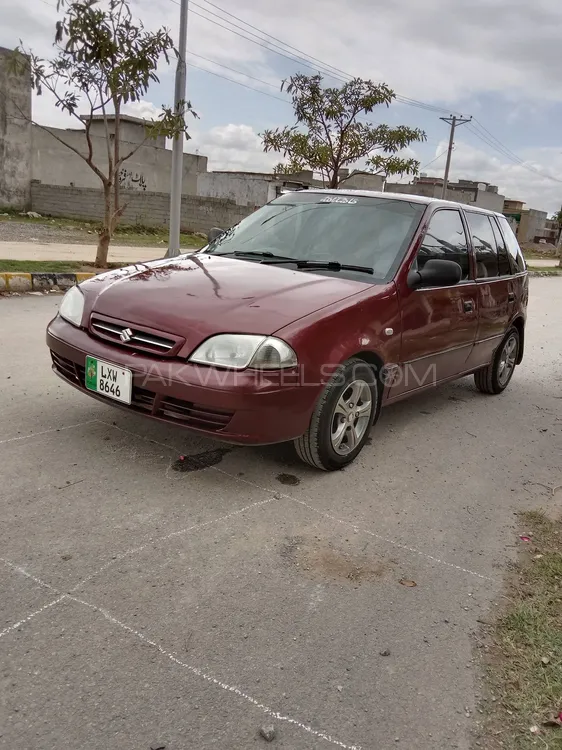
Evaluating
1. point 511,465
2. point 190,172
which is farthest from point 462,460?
point 190,172

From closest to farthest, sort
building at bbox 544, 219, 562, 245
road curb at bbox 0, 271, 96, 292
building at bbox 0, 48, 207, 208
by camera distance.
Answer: road curb at bbox 0, 271, 96, 292
building at bbox 0, 48, 207, 208
building at bbox 544, 219, 562, 245

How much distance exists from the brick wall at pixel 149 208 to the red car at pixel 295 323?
62.9ft

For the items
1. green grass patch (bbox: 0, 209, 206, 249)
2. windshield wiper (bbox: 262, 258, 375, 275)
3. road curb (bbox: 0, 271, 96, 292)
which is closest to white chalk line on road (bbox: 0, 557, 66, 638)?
windshield wiper (bbox: 262, 258, 375, 275)

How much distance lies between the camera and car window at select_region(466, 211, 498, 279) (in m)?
5.20

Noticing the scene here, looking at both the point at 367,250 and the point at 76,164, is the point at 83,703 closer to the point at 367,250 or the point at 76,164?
the point at 367,250

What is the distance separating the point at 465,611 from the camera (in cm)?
262

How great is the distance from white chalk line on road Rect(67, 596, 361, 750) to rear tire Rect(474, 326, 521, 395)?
4.29 meters

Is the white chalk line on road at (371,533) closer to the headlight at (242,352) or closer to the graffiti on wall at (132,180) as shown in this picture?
the headlight at (242,352)

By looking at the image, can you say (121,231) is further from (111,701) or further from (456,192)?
(456,192)

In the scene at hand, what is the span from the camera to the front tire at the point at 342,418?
353cm

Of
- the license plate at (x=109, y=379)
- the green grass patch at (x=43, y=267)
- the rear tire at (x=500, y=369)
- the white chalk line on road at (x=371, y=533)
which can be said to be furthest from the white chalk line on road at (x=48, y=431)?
the green grass patch at (x=43, y=267)

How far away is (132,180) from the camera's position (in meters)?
28.7
